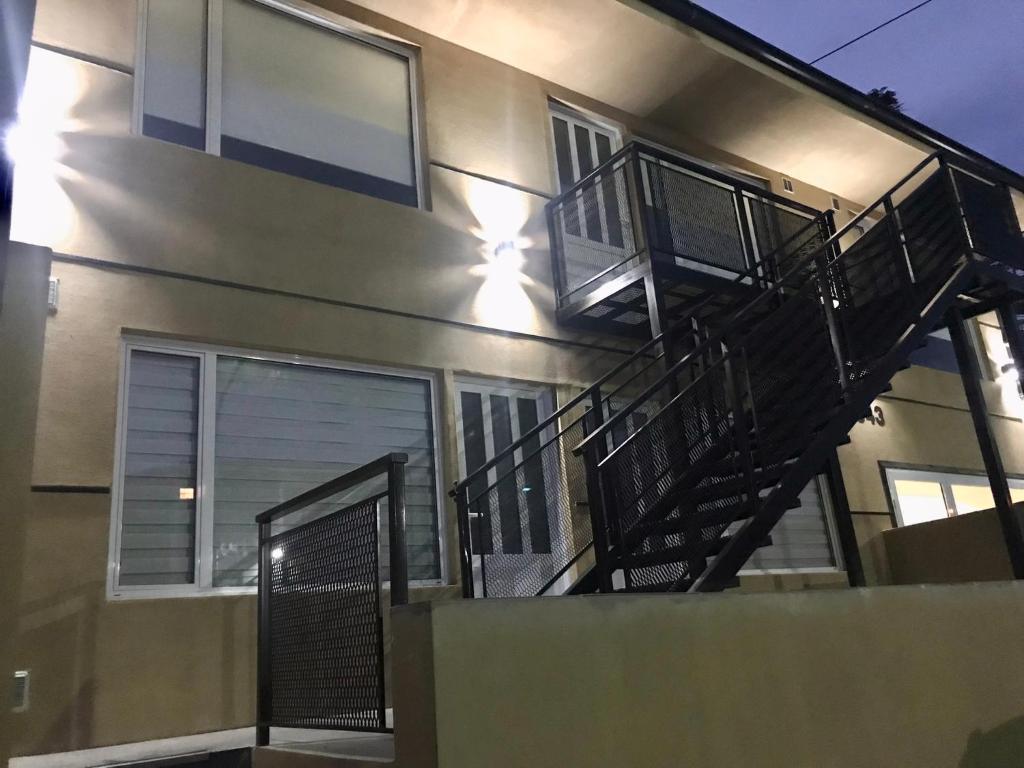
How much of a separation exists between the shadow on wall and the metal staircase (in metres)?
1.26

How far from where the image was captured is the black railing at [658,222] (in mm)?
6762

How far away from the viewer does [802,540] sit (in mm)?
8453

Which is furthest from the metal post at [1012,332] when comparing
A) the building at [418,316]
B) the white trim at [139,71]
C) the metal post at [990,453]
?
the white trim at [139,71]

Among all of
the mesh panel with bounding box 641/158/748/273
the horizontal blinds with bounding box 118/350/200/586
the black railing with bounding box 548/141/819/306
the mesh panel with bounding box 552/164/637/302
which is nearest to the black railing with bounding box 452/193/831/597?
the mesh panel with bounding box 641/158/748/273

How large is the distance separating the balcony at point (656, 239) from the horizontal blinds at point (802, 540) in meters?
2.41

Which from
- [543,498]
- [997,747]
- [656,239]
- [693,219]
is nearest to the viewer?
[997,747]

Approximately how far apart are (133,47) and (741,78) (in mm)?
5585

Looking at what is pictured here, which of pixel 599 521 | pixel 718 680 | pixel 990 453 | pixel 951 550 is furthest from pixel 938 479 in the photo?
pixel 718 680

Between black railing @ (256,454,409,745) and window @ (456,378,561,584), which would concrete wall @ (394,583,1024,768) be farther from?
window @ (456,378,561,584)

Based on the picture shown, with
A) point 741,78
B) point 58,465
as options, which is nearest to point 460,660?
point 58,465

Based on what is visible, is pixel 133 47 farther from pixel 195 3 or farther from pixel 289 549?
pixel 289 549

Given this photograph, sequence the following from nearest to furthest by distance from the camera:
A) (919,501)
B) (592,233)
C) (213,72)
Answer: (213,72) → (592,233) → (919,501)

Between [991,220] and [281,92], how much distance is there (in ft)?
19.6

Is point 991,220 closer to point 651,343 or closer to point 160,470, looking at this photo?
point 651,343
